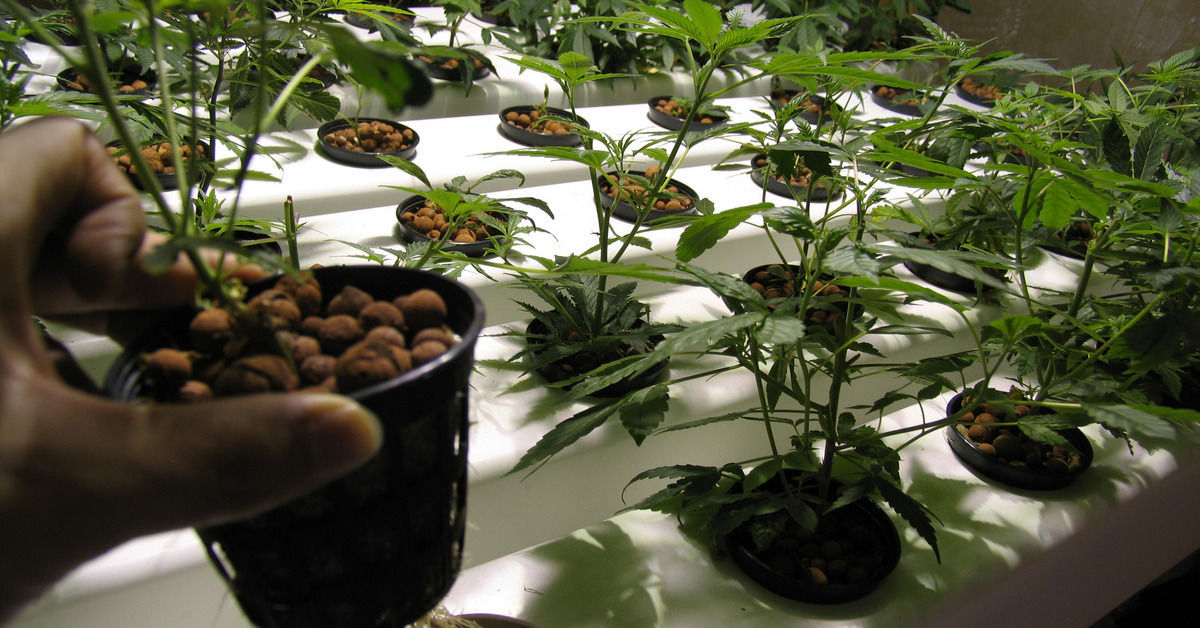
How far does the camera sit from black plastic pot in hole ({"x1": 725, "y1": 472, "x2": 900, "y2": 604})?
2.50 ft

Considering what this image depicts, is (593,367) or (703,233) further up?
(703,233)

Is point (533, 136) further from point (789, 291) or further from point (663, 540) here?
point (663, 540)

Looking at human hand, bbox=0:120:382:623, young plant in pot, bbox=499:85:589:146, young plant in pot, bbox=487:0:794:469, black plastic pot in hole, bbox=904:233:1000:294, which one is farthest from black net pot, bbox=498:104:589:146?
human hand, bbox=0:120:382:623

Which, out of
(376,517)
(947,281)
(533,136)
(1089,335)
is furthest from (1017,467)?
(533,136)

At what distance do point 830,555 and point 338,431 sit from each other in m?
0.63

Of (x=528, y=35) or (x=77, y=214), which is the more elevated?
(x=77, y=214)

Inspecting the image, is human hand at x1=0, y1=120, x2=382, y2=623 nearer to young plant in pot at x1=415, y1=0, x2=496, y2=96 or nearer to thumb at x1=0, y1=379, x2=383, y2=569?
thumb at x1=0, y1=379, x2=383, y2=569

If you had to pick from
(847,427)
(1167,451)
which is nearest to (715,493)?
(847,427)

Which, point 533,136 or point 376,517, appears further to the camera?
point 533,136

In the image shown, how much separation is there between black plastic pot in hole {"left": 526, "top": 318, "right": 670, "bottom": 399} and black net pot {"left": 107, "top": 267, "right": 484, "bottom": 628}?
0.56 meters

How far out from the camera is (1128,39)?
2.78 m

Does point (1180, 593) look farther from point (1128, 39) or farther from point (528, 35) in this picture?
point (1128, 39)

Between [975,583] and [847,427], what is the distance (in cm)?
23

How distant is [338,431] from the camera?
0.32m
